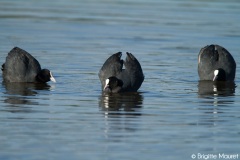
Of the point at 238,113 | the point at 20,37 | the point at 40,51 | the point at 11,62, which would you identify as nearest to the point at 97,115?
the point at 238,113

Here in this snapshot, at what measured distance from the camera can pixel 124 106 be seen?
12.4 metres

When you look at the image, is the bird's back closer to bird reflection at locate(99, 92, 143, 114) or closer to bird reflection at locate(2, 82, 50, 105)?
bird reflection at locate(2, 82, 50, 105)

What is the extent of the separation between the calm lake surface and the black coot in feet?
0.83

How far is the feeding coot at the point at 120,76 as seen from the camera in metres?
13.5

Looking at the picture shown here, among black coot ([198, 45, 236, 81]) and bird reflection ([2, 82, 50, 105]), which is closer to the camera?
bird reflection ([2, 82, 50, 105])

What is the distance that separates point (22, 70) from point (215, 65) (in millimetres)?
3637

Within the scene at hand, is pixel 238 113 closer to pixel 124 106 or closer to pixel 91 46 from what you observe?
pixel 124 106

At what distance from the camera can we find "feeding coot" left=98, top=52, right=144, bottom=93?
1348cm

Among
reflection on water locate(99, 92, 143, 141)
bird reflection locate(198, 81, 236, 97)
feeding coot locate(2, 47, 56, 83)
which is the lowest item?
reflection on water locate(99, 92, 143, 141)

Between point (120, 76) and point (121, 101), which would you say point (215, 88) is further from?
point (121, 101)

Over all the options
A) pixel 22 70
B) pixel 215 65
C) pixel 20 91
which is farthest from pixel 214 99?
pixel 22 70

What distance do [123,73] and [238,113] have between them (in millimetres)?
2645

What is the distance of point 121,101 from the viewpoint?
12.9 m

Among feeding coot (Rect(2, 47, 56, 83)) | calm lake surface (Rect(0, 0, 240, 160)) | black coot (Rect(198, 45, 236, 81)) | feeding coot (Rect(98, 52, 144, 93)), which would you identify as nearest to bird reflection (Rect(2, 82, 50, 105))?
calm lake surface (Rect(0, 0, 240, 160))
